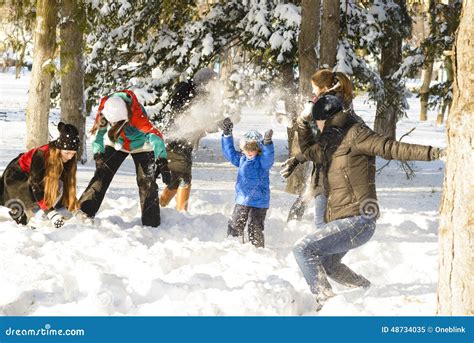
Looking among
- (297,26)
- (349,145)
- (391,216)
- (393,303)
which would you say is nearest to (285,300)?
(393,303)

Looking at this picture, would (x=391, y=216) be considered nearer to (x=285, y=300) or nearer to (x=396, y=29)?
(x=285, y=300)

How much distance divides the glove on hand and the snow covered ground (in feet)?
0.36

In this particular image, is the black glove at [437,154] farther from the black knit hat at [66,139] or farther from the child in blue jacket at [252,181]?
the black knit hat at [66,139]

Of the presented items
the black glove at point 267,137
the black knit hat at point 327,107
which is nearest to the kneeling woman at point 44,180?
the black glove at point 267,137

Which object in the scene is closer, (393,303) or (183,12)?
(393,303)

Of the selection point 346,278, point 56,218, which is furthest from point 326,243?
point 56,218

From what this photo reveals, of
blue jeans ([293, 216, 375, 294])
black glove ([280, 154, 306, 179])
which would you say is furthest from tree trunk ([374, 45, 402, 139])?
blue jeans ([293, 216, 375, 294])

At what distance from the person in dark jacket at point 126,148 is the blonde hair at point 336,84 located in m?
1.89

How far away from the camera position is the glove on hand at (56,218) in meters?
6.73

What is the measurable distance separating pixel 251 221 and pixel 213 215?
4.23ft

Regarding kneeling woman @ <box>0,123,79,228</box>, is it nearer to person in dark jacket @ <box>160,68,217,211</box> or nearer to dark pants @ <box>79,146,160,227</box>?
dark pants @ <box>79,146,160,227</box>

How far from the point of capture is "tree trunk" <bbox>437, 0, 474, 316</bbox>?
373 centimetres
